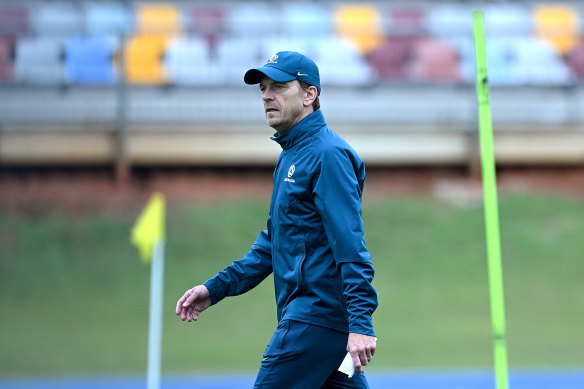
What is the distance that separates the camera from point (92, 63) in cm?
1934

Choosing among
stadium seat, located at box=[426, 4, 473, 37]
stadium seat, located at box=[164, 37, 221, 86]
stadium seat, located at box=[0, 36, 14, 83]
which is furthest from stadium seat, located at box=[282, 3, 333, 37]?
stadium seat, located at box=[0, 36, 14, 83]

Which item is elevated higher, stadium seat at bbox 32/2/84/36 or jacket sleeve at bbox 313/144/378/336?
stadium seat at bbox 32/2/84/36

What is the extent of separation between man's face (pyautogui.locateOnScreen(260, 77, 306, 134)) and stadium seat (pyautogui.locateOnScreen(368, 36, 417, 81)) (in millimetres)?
16422

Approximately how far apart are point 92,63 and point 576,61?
1070 cm

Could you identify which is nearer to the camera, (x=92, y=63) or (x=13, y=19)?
(x=92, y=63)

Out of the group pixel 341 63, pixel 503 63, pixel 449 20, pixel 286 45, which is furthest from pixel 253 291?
pixel 449 20

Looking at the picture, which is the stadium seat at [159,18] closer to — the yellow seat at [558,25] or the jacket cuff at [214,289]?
the yellow seat at [558,25]

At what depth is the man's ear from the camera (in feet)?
12.7

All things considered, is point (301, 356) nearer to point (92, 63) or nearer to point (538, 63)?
point (92, 63)

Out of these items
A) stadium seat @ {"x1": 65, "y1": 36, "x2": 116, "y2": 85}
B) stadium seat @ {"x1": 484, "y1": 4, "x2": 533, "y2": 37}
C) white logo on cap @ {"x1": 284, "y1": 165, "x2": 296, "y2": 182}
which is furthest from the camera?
stadium seat @ {"x1": 484, "y1": 4, "x2": 533, "y2": 37}

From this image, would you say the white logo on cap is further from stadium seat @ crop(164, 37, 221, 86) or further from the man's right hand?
stadium seat @ crop(164, 37, 221, 86)

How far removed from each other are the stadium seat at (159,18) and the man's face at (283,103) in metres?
17.1

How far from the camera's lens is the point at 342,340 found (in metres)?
3.68

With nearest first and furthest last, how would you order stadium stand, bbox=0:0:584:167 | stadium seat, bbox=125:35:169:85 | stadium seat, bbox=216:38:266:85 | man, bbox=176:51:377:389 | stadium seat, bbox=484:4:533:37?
man, bbox=176:51:377:389, stadium stand, bbox=0:0:584:167, stadium seat, bbox=216:38:266:85, stadium seat, bbox=125:35:169:85, stadium seat, bbox=484:4:533:37
